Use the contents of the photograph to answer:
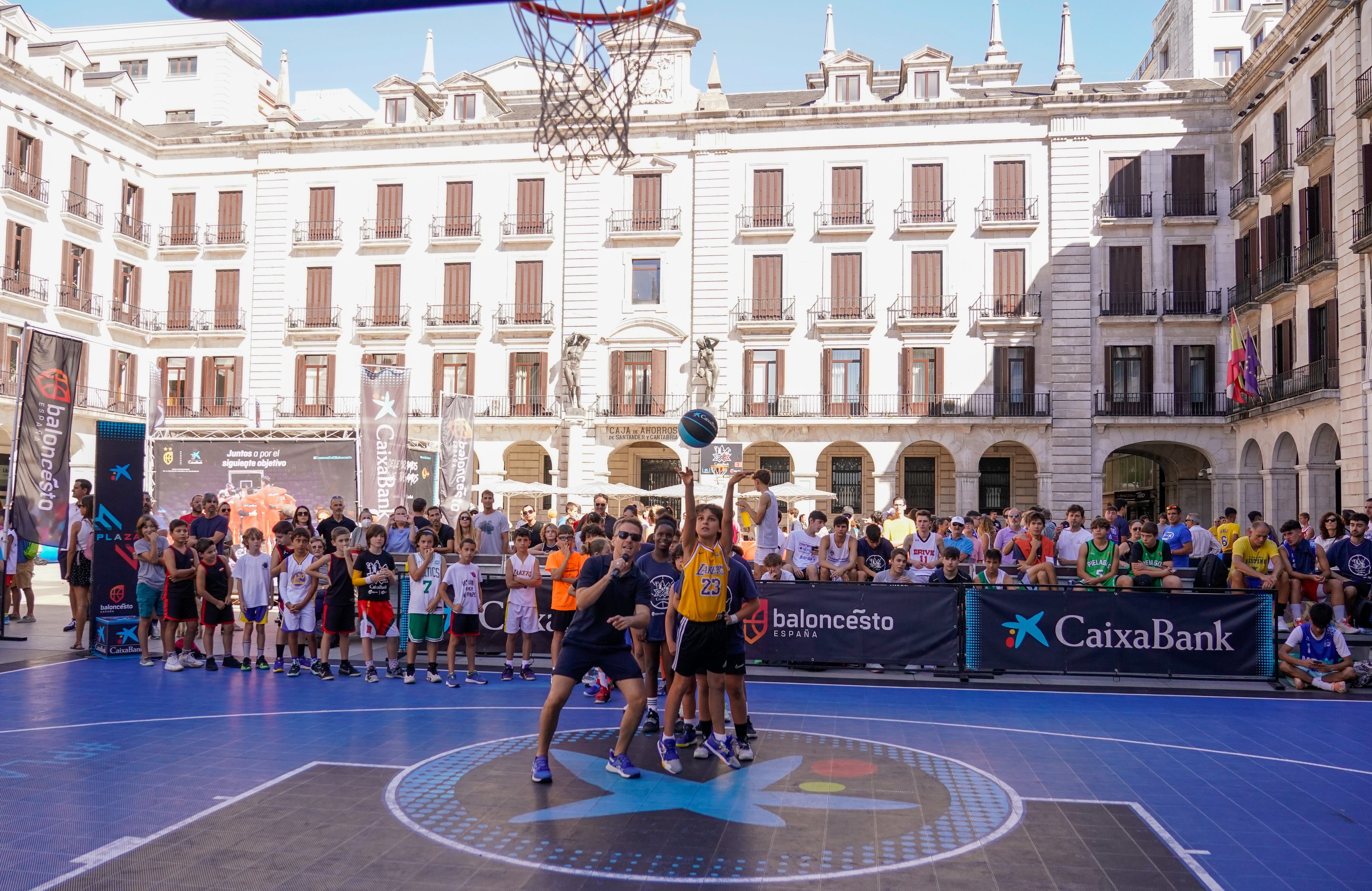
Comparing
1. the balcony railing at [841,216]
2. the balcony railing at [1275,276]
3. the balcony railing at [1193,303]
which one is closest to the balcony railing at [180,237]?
the balcony railing at [841,216]

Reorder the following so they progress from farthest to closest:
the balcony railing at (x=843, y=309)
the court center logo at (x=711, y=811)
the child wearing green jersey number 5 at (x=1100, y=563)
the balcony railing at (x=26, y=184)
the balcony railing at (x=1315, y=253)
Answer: the balcony railing at (x=843, y=309) → the balcony railing at (x=26, y=184) → the balcony railing at (x=1315, y=253) → the child wearing green jersey number 5 at (x=1100, y=563) → the court center logo at (x=711, y=811)

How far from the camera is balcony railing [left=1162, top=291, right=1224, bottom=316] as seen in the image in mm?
33594

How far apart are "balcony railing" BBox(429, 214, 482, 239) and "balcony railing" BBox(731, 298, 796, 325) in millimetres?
9979

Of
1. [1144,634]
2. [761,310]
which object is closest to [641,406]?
[761,310]

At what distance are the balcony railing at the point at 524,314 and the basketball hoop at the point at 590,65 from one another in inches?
1104

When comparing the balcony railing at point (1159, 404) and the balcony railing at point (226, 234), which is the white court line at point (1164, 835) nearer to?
the balcony railing at point (1159, 404)

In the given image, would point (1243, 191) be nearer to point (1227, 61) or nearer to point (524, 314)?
point (1227, 61)

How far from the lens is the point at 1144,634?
497 inches

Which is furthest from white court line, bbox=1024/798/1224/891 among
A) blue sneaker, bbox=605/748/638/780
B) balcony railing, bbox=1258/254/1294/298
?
balcony railing, bbox=1258/254/1294/298

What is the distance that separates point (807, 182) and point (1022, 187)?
7.22m

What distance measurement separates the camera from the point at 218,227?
39.7 metres

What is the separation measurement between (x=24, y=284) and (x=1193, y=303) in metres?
39.2

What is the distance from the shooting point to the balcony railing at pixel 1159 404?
33219 millimetres

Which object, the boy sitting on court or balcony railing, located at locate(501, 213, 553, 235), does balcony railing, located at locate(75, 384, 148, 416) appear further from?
the boy sitting on court
